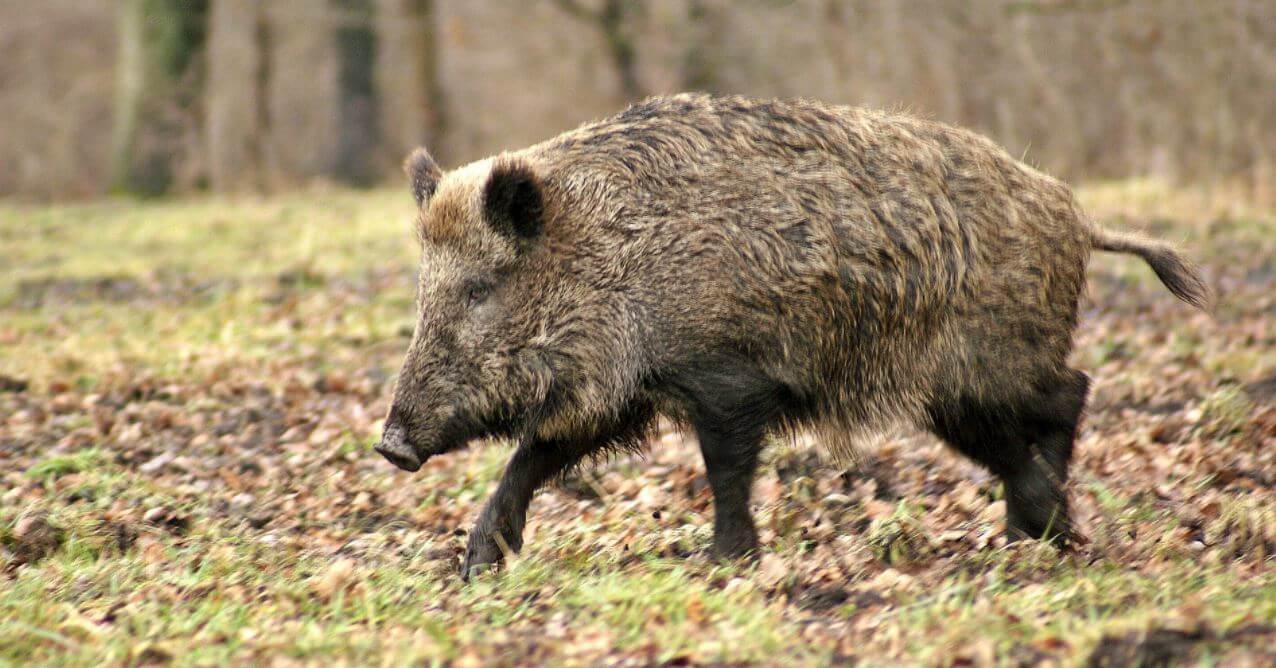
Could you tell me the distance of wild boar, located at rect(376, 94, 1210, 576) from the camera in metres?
5.06

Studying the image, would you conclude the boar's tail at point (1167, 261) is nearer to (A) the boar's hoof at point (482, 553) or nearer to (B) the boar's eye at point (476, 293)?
(B) the boar's eye at point (476, 293)

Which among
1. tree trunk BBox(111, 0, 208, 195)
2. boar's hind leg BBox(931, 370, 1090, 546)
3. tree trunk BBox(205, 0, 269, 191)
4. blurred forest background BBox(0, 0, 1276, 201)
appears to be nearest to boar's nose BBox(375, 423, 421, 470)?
boar's hind leg BBox(931, 370, 1090, 546)

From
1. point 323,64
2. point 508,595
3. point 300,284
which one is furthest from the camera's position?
point 323,64

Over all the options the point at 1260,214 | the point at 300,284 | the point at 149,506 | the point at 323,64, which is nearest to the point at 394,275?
the point at 300,284

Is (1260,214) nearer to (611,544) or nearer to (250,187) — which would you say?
(611,544)

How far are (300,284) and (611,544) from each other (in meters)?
6.84

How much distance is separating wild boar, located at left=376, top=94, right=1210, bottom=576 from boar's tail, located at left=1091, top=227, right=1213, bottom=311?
0.89 feet

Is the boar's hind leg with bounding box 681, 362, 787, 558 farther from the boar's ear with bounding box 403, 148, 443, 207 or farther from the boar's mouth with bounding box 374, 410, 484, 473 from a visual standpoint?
the boar's ear with bounding box 403, 148, 443, 207

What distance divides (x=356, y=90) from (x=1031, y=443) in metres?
16.0

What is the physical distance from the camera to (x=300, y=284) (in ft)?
38.4

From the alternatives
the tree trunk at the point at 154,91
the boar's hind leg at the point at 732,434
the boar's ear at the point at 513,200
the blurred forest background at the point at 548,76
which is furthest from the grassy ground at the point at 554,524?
the tree trunk at the point at 154,91

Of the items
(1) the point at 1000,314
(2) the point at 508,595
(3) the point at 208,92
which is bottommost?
(2) the point at 508,595

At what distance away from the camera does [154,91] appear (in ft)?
61.3

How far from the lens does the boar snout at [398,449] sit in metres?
5.02
